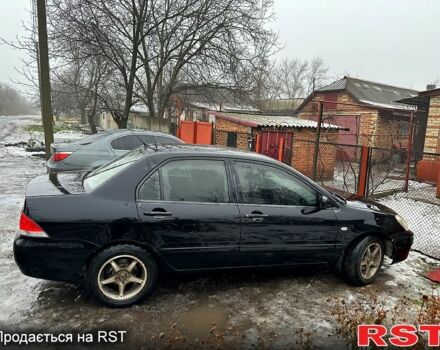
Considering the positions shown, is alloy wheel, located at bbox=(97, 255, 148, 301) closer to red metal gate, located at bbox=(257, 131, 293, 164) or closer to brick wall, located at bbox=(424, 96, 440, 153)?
red metal gate, located at bbox=(257, 131, 293, 164)

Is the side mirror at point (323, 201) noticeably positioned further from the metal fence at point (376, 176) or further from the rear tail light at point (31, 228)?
the rear tail light at point (31, 228)

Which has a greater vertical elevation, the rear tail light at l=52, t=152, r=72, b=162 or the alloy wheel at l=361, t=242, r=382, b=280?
the rear tail light at l=52, t=152, r=72, b=162

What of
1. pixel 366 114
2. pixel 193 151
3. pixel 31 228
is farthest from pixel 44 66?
pixel 366 114

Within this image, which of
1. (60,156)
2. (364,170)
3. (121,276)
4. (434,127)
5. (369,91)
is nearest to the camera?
(121,276)

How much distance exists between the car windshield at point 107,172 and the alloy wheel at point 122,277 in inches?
28.6

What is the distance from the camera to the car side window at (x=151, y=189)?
3.30 metres

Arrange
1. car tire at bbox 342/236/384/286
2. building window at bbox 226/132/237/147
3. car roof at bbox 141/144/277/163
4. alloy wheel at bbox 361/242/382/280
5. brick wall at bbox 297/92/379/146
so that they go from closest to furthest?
car roof at bbox 141/144/277/163 → car tire at bbox 342/236/384/286 → alloy wheel at bbox 361/242/382/280 → building window at bbox 226/132/237/147 → brick wall at bbox 297/92/379/146

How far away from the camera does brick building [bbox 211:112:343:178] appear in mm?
11047

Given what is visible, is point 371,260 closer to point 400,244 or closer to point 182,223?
point 400,244

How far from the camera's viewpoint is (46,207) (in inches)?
120

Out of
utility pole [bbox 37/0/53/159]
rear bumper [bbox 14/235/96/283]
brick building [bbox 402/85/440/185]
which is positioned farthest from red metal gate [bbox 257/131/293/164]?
rear bumper [bbox 14/235/96/283]

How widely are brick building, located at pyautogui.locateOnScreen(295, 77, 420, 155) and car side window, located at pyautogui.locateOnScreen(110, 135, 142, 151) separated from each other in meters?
10.3

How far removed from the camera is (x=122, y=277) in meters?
3.26

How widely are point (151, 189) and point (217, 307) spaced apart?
1312 millimetres
